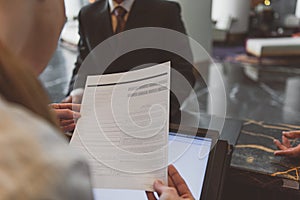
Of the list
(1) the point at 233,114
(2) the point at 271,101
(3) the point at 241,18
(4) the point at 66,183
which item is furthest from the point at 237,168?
(3) the point at 241,18

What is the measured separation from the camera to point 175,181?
0.58 metres

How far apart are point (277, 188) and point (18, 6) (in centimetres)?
66

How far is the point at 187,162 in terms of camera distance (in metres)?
0.66

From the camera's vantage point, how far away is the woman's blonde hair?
32 cm

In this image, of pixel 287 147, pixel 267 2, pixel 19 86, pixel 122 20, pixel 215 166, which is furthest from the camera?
pixel 267 2

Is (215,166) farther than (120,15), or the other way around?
(120,15)

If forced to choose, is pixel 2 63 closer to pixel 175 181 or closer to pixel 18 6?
pixel 18 6

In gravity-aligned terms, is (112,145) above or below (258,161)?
above

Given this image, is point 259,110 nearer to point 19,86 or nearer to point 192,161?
point 192,161

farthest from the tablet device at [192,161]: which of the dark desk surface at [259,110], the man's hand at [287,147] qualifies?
the man's hand at [287,147]

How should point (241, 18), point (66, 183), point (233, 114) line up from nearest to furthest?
point (66, 183) < point (233, 114) < point (241, 18)

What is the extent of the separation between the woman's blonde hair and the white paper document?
0.88 feet

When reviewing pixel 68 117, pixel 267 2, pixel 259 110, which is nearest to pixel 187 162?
pixel 68 117

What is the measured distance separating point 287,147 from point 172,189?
18.3 inches
